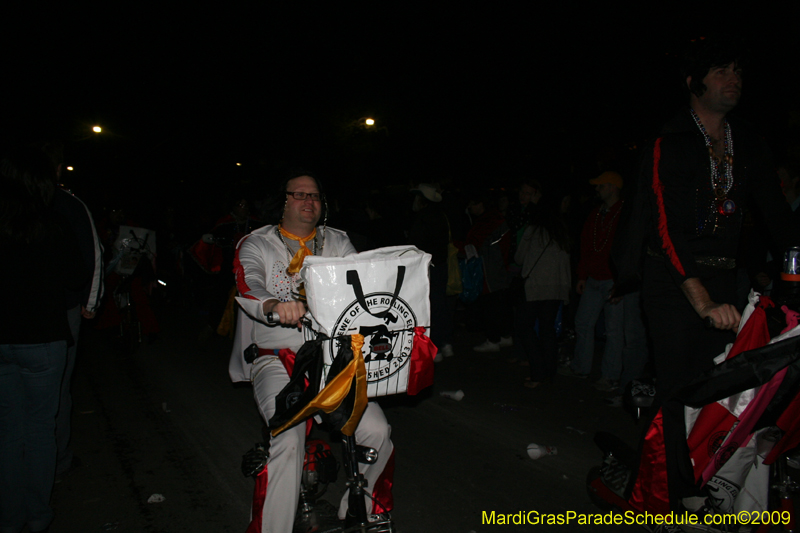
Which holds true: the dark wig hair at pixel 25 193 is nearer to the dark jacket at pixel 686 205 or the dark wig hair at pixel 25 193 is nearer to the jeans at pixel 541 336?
the dark jacket at pixel 686 205

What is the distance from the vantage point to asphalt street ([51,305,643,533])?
352 cm

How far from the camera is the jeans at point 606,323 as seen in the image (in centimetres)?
562

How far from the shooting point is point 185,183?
119 ft

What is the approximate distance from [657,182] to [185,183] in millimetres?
37498

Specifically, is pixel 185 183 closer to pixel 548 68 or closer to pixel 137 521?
pixel 548 68

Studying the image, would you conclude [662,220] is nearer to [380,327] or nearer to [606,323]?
[380,327]

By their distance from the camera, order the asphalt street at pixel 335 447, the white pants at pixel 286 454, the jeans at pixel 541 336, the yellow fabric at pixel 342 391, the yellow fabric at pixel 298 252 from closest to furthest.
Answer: the yellow fabric at pixel 342 391, the white pants at pixel 286 454, the yellow fabric at pixel 298 252, the asphalt street at pixel 335 447, the jeans at pixel 541 336

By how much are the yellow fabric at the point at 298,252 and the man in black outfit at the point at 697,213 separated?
183 cm

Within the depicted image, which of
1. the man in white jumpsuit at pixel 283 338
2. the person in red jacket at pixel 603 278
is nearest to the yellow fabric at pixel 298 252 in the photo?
the man in white jumpsuit at pixel 283 338

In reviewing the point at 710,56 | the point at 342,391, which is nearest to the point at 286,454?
the point at 342,391

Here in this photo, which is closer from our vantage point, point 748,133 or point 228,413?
point 748,133

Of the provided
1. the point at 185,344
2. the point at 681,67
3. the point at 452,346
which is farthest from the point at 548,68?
the point at 681,67

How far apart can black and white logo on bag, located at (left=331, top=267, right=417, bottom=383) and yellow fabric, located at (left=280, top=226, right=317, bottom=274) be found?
0.79 meters

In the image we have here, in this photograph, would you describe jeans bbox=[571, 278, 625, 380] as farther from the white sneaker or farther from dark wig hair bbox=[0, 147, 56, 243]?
dark wig hair bbox=[0, 147, 56, 243]
